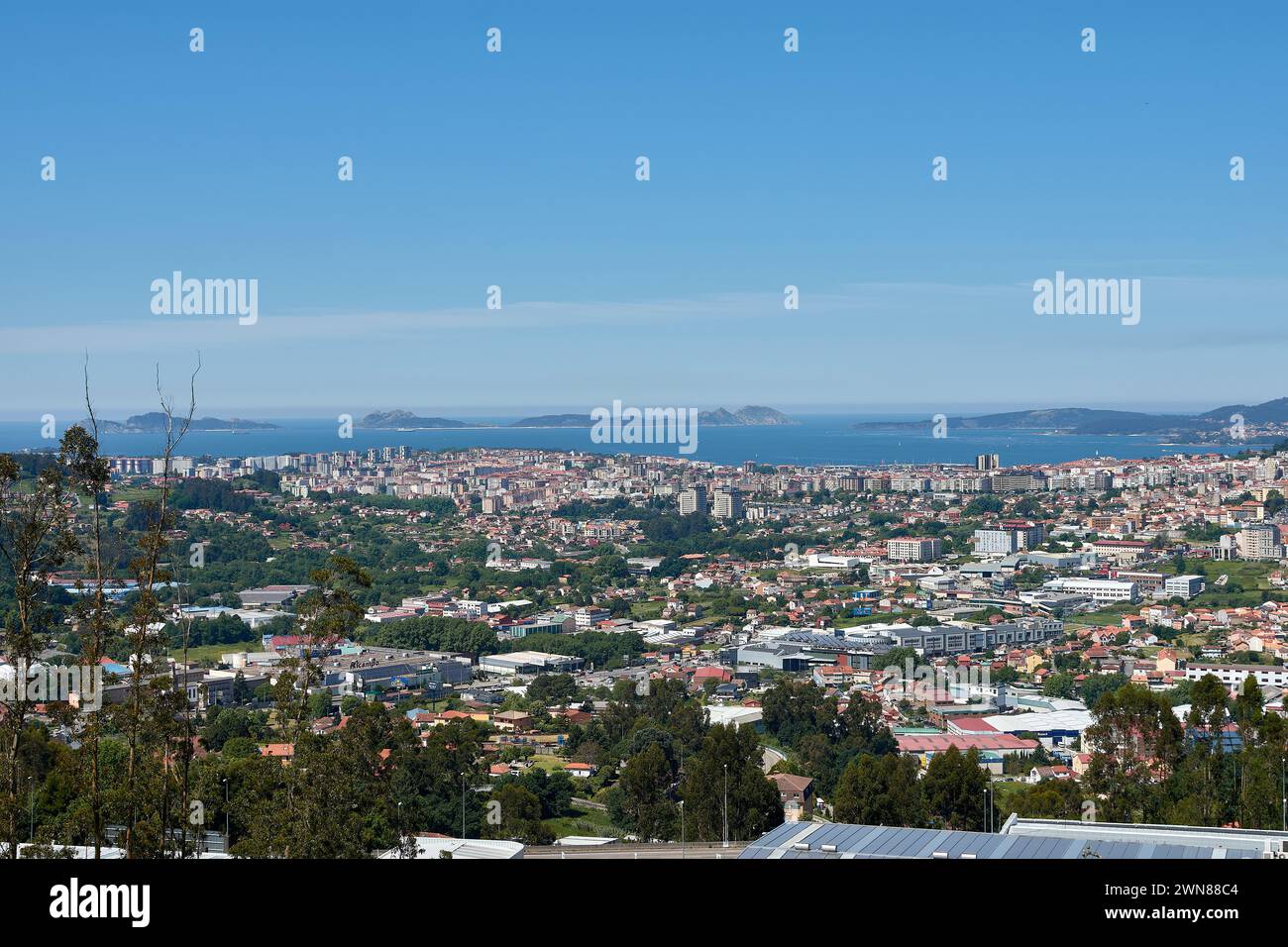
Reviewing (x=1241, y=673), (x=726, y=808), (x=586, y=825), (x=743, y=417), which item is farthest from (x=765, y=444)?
(x=726, y=808)

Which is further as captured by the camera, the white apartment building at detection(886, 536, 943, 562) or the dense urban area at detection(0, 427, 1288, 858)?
the white apartment building at detection(886, 536, 943, 562)

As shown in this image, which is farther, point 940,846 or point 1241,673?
point 1241,673

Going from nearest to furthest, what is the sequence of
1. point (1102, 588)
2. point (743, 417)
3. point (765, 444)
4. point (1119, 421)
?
point (1102, 588)
point (1119, 421)
point (765, 444)
point (743, 417)

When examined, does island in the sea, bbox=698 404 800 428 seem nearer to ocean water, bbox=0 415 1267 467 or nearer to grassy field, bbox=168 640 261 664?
ocean water, bbox=0 415 1267 467

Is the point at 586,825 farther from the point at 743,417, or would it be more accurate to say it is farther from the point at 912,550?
the point at 743,417

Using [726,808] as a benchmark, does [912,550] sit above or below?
above

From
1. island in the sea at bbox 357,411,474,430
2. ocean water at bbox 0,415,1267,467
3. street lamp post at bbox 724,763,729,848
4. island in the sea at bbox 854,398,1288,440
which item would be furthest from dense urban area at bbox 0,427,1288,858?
island in the sea at bbox 357,411,474,430

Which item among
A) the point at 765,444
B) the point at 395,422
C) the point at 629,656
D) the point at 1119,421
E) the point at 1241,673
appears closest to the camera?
the point at 1241,673
